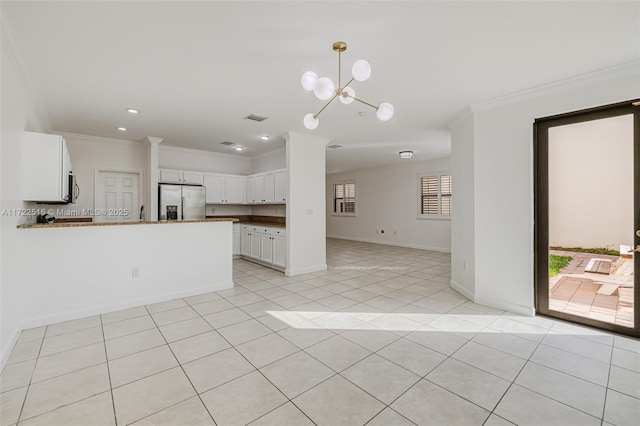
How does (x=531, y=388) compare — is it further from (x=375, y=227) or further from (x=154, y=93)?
(x=375, y=227)

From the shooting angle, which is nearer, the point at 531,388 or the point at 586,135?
the point at 531,388

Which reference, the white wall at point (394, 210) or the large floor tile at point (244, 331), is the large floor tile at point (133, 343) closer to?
the large floor tile at point (244, 331)

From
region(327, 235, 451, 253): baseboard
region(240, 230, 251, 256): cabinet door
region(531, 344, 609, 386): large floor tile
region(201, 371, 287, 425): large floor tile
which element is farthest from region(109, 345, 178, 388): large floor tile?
region(327, 235, 451, 253): baseboard

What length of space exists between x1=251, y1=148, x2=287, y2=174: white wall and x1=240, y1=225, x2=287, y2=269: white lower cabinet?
1507mm

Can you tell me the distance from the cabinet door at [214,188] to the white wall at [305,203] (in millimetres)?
2411

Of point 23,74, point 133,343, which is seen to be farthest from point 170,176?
point 133,343

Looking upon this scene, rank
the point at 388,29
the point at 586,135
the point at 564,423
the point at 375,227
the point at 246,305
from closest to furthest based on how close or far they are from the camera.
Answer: the point at 564,423 → the point at 388,29 → the point at 586,135 → the point at 246,305 → the point at 375,227

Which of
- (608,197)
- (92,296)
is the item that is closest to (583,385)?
(608,197)

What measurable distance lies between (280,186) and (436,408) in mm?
4780

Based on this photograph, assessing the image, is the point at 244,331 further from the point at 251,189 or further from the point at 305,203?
the point at 251,189

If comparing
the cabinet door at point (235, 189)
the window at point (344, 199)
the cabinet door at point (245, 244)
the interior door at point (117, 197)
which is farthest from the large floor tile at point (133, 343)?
the window at point (344, 199)

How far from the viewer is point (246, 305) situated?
3.57m

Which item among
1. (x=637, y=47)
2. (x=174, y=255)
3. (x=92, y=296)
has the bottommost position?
(x=92, y=296)

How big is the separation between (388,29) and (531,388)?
108 inches
